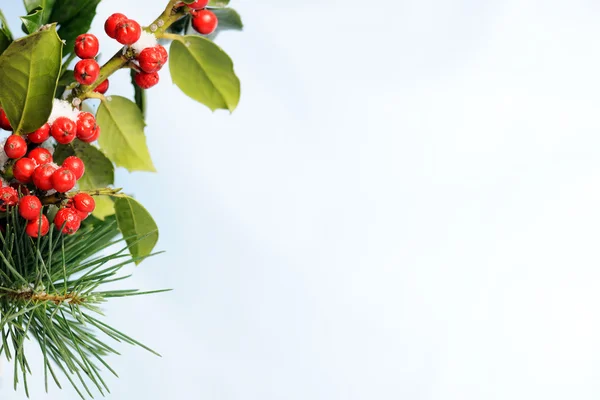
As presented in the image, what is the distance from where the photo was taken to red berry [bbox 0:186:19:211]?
50 cm

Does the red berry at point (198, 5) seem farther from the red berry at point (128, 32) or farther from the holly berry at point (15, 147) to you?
the holly berry at point (15, 147)

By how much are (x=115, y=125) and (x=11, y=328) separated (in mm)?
199

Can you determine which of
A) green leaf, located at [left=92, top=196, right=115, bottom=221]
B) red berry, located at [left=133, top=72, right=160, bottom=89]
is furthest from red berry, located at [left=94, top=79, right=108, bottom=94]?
green leaf, located at [left=92, top=196, right=115, bottom=221]

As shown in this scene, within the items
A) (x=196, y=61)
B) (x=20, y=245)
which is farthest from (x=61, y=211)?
(x=196, y=61)

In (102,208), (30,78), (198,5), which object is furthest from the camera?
(102,208)

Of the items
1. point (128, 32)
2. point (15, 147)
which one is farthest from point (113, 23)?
point (15, 147)

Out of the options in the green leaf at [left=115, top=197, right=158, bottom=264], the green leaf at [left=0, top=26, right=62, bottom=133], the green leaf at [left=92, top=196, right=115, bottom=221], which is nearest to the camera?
the green leaf at [left=0, top=26, right=62, bottom=133]

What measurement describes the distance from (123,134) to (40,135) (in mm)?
117

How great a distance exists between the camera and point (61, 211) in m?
0.51

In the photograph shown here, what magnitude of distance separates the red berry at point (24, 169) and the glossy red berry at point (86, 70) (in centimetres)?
7

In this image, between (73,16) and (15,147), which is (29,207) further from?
(73,16)

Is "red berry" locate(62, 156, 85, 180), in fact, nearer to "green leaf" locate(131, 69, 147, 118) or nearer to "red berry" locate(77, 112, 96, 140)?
"red berry" locate(77, 112, 96, 140)

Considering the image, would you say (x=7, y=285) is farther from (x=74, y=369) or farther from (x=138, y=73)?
(x=138, y=73)

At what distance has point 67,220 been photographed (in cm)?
51
